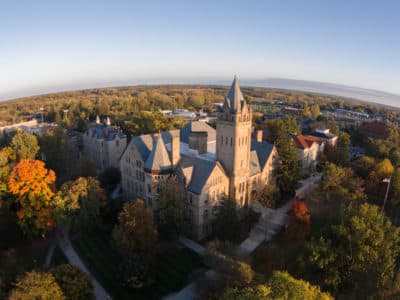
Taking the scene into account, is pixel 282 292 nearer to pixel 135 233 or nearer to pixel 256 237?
pixel 135 233

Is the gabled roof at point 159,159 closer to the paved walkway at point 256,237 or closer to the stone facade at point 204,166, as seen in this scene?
the stone facade at point 204,166

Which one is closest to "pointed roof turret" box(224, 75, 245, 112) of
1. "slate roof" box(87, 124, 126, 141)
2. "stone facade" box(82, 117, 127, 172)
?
"stone facade" box(82, 117, 127, 172)

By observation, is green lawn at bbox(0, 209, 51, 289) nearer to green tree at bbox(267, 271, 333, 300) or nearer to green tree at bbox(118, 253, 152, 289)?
green tree at bbox(118, 253, 152, 289)

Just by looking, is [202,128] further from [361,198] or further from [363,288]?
[363,288]

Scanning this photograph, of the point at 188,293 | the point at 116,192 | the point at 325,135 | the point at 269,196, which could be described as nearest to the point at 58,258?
the point at 188,293

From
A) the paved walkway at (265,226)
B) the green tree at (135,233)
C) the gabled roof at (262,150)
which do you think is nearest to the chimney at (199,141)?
the gabled roof at (262,150)

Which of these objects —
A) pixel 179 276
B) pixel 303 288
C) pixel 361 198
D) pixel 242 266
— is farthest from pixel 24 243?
pixel 361 198
